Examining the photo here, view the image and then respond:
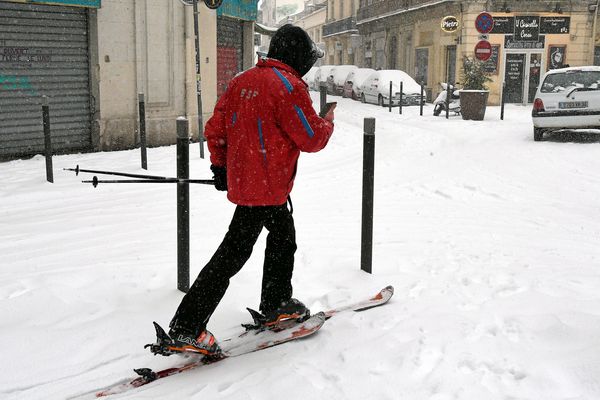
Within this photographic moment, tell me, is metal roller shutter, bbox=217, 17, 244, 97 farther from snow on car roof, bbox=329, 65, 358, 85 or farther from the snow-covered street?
snow on car roof, bbox=329, 65, 358, 85

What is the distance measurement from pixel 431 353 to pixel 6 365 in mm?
2135

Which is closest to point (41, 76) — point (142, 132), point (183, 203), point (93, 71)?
point (93, 71)

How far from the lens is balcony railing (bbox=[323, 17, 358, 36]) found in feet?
162

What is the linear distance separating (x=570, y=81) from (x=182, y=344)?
1251 cm

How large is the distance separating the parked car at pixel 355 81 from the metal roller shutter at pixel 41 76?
1897 cm

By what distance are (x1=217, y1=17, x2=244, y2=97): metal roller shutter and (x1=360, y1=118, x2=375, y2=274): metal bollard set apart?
1238 centimetres

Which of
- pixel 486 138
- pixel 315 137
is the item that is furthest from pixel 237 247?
pixel 486 138

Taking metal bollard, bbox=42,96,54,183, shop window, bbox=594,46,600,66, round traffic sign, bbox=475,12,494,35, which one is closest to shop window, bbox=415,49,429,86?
shop window, bbox=594,46,600,66

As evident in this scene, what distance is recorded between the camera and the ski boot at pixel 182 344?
3.07 m

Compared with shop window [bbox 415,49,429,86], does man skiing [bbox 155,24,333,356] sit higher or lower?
lower

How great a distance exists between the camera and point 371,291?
4293mm

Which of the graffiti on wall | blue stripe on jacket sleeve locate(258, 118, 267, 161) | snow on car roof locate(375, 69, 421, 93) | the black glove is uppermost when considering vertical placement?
snow on car roof locate(375, 69, 421, 93)

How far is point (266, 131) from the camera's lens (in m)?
3.13

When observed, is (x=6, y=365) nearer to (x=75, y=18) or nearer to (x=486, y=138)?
(x=75, y=18)
